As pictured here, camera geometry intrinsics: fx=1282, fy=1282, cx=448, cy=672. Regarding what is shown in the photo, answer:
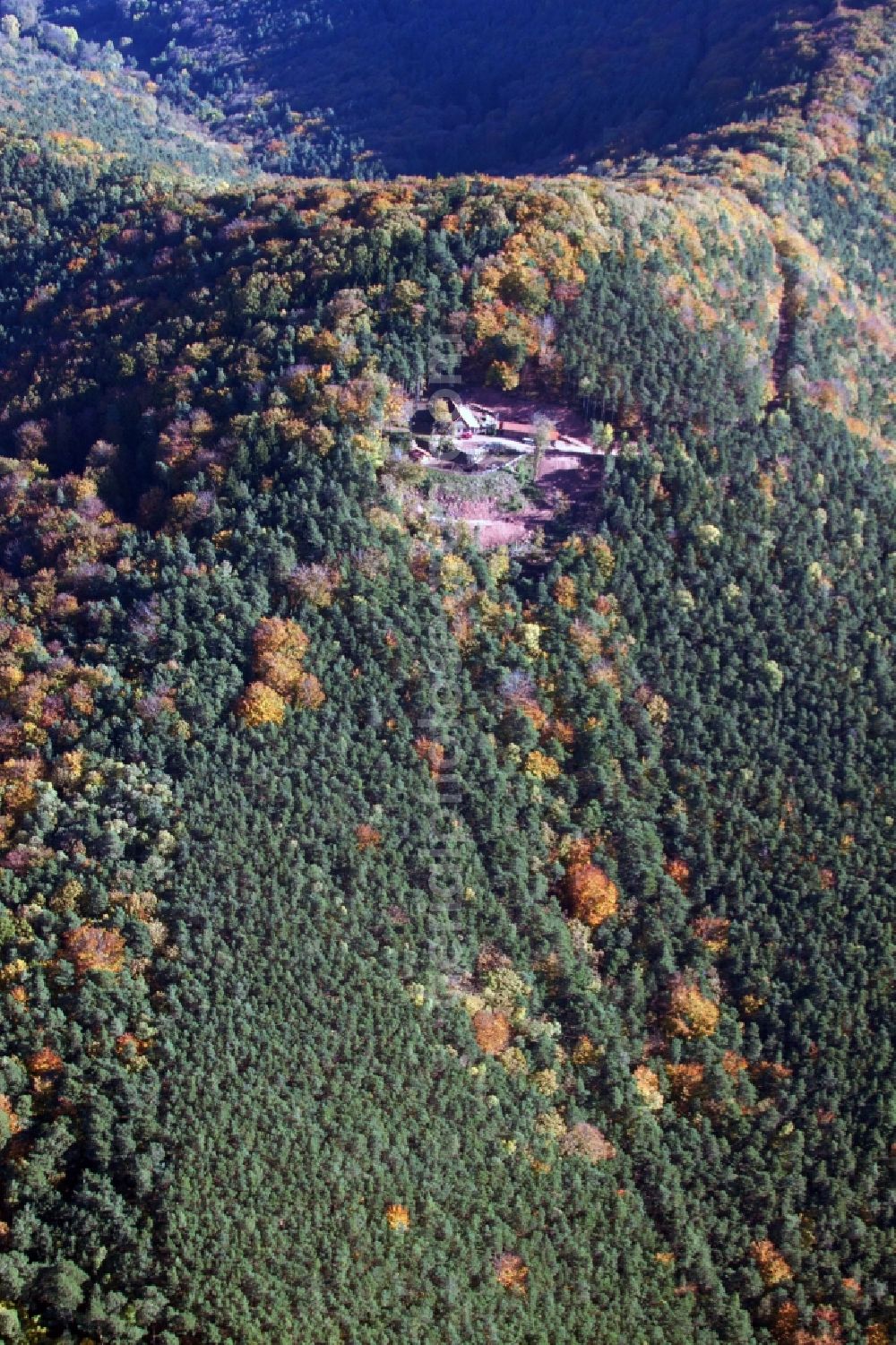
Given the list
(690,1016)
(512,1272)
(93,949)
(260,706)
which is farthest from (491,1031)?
(260,706)

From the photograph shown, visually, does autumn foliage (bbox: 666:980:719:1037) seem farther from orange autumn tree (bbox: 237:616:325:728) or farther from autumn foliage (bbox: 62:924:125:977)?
autumn foliage (bbox: 62:924:125:977)

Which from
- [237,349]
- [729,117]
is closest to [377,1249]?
[237,349]

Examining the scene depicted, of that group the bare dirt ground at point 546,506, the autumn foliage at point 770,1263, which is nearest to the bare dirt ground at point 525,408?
the bare dirt ground at point 546,506

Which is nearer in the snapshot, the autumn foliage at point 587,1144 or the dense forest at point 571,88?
the autumn foliage at point 587,1144

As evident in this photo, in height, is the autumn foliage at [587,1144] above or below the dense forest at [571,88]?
below

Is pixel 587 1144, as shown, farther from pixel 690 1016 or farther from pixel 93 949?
pixel 93 949

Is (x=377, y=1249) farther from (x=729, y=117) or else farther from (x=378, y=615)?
(x=729, y=117)

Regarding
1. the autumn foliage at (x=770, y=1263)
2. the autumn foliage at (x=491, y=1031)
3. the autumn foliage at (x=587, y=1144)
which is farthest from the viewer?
the autumn foliage at (x=491, y=1031)

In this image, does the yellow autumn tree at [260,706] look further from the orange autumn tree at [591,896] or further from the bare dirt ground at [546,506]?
the orange autumn tree at [591,896]
